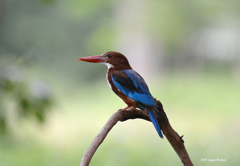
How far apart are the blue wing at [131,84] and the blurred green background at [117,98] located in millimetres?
324

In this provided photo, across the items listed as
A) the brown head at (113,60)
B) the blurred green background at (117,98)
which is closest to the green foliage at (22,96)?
the blurred green background at (117,98)

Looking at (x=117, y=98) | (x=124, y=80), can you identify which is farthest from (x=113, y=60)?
(x=117, y=98)

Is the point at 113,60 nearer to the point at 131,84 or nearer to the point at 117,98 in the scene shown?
the point at 131,84

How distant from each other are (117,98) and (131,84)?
2.70m

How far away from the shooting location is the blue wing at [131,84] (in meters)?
1.16

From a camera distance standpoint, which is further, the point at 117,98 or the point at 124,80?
the point at 117,98

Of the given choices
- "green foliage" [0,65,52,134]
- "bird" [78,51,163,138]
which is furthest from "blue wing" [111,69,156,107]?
"green foliage" [0,65,52,134]

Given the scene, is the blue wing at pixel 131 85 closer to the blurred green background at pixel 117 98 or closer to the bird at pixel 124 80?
the bird at pixel 124 80

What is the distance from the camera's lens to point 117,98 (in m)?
3.91

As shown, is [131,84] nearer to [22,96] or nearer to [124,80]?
[124,80]

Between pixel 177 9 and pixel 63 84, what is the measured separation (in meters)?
2.99

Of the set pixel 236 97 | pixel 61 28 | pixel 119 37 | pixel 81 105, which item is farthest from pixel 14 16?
pixel 236 97

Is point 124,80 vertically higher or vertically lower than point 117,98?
higher

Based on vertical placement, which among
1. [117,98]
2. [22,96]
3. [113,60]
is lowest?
[117,98]
